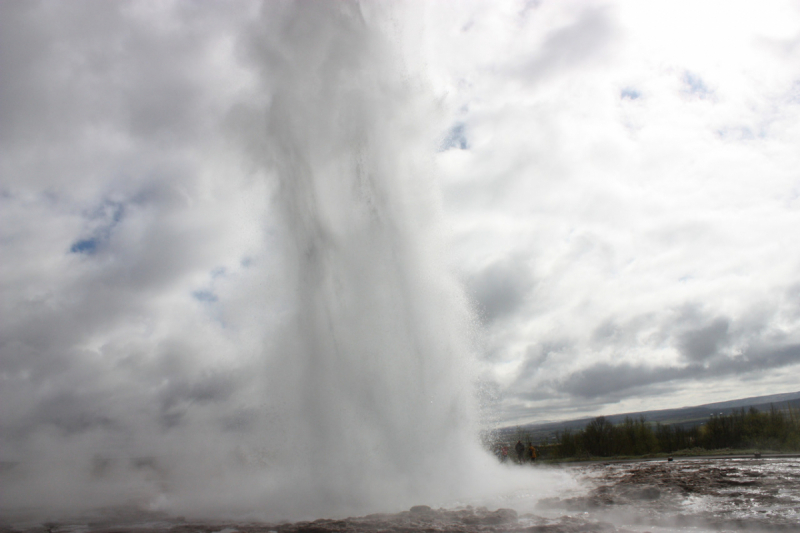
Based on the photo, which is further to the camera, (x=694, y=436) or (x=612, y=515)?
(x=694, y=436)

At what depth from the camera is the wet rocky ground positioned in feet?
37.2

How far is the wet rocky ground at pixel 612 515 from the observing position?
11.3 m

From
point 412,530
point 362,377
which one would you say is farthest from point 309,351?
point 412,530

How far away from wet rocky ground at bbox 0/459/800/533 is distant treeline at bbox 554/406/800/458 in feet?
48.1

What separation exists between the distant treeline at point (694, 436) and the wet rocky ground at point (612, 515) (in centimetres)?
1467

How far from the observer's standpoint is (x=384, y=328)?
20.1 metres

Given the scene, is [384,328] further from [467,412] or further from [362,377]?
[467,412]

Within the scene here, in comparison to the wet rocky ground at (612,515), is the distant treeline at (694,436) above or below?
below

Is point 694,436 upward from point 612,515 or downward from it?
downward

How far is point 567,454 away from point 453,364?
82.5 ft

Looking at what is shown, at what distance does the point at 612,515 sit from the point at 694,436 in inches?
1257

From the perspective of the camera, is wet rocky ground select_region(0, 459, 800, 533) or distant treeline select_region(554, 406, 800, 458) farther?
distant treeline select_region(554, 406, 800, 458)

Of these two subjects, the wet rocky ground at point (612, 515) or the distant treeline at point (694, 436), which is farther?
the distant treeline at point (694, 436)

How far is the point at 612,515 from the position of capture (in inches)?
504
